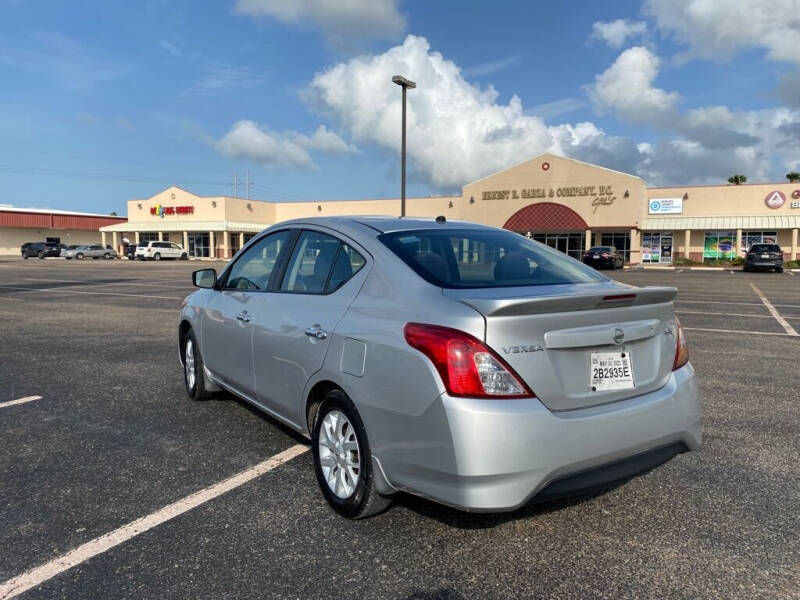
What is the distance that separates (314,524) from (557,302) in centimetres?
166

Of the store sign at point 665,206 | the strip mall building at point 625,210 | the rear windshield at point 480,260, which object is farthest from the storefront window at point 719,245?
the rear windshield at point 480,260

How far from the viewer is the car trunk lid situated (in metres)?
2.57

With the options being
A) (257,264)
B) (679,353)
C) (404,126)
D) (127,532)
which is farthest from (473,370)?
(404,126)

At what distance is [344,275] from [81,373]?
15.0ft

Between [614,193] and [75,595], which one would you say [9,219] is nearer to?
[614,193]

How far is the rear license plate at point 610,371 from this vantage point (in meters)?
Result: 2.76

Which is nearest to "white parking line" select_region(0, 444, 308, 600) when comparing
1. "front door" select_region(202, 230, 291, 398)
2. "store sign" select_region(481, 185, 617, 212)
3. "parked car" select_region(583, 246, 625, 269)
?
"front door" select_region(202, 230, 291, 398)

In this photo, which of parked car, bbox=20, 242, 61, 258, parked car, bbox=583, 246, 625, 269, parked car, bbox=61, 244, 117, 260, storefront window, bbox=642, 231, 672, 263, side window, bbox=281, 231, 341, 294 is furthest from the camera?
parked car, bbox=61, 244, 117, 260

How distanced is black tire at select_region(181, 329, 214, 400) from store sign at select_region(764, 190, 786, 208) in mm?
46877

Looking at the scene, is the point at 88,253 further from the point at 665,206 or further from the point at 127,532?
the point at 127,532

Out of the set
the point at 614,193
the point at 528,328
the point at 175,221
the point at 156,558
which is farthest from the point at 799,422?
the point at 175,221

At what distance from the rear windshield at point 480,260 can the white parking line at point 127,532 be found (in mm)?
1688

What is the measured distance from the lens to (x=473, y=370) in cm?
252

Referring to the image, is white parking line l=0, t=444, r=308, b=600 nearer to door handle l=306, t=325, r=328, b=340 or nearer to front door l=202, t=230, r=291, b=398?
front door l=202, t=230, r=291, b=398
